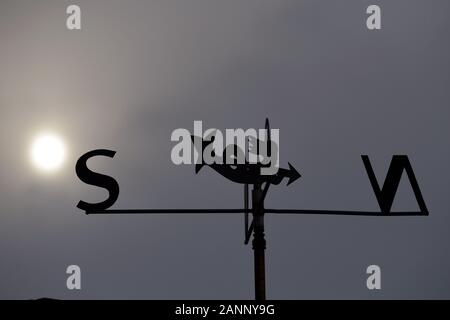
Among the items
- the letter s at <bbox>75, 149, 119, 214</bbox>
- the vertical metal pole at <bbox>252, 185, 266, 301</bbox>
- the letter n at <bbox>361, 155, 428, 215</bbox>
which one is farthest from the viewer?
the letter n at <bbox>361, 155, 428, 215</bbox>

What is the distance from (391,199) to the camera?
6781 mm

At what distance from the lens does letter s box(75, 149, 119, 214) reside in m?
6.38

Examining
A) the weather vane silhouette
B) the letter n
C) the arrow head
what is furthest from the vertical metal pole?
the letter n

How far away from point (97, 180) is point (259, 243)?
2.26m

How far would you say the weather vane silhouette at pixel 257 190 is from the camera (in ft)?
18.2

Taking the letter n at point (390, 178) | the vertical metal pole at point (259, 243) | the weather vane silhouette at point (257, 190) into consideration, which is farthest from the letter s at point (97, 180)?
the letter n at point (390, 178)

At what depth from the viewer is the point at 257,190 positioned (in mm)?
5840

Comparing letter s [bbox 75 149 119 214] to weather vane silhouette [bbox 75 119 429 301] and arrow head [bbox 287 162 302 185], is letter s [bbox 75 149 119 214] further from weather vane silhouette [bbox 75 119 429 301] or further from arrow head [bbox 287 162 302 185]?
arrow head [bbox 287 162 302 185]

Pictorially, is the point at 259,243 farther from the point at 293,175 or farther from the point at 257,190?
the point at 293,175
